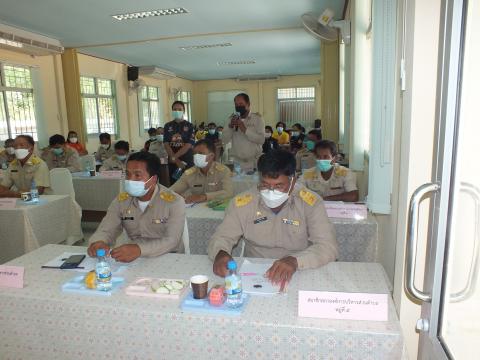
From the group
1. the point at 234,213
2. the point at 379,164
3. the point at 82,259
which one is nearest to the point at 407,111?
the point at 234,213

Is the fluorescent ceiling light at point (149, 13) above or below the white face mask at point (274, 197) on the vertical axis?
above

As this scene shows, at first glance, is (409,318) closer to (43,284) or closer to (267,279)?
(267,279)

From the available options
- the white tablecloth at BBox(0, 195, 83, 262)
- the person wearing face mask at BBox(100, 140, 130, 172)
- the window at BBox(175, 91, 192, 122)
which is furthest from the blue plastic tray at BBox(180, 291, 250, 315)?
the window at BBox(175, 91, 192, 122)

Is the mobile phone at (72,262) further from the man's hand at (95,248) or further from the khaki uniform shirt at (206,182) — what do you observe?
the khaki uniform shirt at (206,182)

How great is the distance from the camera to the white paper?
1443 mm

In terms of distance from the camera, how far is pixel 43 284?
1581 millimetres

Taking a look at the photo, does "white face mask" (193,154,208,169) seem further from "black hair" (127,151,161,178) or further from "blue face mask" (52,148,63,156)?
"blue face mask" (52,148,63,156)

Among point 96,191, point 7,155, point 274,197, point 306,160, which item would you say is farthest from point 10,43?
point 274,197

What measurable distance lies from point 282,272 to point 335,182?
1802 millimetres

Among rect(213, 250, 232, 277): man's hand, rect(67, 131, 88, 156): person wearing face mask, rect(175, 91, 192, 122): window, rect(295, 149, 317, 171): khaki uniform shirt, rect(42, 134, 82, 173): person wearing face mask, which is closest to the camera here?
rect(213, 250, 232, 277): man's hand

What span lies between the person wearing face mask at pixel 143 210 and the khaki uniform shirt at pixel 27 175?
2034 millimetres

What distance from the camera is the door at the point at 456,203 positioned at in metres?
0.97

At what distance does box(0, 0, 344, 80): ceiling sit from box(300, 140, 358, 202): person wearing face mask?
2.93 metres

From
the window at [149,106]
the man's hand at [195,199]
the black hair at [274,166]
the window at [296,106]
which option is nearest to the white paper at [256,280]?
the black hair at [274,166]
